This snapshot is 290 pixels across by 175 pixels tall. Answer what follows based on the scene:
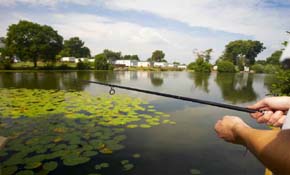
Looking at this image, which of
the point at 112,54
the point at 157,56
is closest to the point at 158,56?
the point at 157,56

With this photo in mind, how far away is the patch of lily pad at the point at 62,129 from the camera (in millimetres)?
4246

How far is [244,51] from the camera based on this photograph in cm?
8544

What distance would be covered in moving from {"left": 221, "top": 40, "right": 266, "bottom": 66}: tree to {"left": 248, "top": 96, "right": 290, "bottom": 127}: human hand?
90419mm

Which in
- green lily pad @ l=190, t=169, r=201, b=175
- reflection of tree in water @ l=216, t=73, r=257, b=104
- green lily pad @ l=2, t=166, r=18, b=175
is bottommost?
green lily pad @ l=190, t=169, r=201, b=175

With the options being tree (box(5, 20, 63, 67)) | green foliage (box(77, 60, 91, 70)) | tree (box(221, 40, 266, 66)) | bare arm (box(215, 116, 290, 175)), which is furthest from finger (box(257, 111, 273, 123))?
tree (box(221, 40, 266, 66))

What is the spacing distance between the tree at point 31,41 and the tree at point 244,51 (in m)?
69.5

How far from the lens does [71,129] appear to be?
5.99m

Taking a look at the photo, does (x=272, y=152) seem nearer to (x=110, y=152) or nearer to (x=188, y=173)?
(x=188, y=173)

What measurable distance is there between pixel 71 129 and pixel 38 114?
210 cm

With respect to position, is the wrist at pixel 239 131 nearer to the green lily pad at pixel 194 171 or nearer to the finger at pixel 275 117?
the finger at pixel 275 117

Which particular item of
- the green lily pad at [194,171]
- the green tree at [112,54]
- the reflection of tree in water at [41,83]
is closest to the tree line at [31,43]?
the reflection of tree in water at [41,83]

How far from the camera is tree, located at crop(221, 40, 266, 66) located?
3361 inches

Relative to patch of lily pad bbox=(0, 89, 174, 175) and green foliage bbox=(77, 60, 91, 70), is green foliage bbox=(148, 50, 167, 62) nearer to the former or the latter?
green foliage bbox=(77, 60, 91, 70)

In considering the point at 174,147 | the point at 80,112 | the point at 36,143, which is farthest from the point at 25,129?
the point at 174,147
